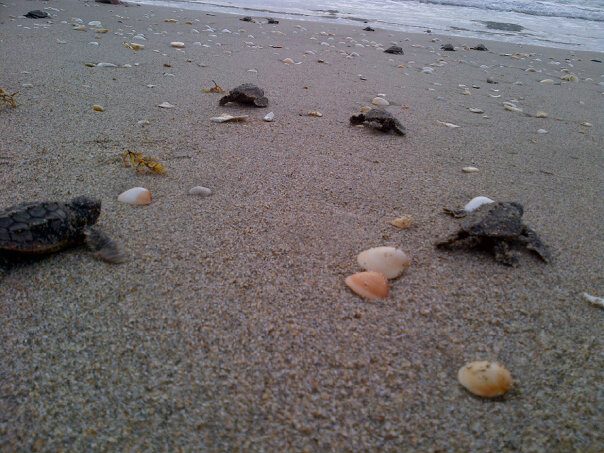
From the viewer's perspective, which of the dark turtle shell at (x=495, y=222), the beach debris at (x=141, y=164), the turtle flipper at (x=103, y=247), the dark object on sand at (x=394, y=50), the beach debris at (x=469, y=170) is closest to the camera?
the turtle flipper at (x=103, y=247)

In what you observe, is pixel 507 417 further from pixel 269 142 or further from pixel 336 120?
pixel 336 120

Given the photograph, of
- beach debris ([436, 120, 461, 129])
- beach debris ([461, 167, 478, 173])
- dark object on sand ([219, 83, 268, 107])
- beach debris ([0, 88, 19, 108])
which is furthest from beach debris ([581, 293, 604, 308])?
beach debris ([0, 88, 19, 108])

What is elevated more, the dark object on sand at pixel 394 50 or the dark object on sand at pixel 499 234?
the dark object on sand at pixel 394 50

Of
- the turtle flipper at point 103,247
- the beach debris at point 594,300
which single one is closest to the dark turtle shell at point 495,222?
the beach debris at point 594,300

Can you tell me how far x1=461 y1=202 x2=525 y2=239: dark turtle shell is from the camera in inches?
66.6

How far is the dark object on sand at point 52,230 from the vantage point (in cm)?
146

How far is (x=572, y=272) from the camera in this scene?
66.9 inches

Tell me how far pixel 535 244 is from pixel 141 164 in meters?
1.91

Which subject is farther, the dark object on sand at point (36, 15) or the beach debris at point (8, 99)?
the dark object on sand at point (36, 15)

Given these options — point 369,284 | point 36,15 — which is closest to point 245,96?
point 369,284

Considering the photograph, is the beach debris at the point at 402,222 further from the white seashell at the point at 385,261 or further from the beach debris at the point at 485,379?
the beach debris at the point at 485,379

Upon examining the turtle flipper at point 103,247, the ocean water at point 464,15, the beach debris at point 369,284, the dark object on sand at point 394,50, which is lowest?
the turtle flipper at point 103,247

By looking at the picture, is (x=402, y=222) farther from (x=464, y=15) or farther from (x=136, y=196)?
(x=464, y=15)

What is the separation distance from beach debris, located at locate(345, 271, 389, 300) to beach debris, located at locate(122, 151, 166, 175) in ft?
4.05
